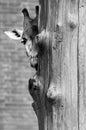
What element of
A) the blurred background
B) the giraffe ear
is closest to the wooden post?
the giraffe ear

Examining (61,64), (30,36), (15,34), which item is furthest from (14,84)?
(61,64)

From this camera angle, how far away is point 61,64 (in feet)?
6.65

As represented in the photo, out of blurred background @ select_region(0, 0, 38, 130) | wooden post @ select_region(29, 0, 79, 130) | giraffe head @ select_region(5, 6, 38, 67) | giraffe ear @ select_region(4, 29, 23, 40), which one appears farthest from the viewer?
blurred background @ select_region(0, 0, 38, 130)

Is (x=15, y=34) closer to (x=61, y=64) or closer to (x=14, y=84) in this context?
(x=61, y=64)

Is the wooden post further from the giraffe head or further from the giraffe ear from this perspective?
the giraffe ear

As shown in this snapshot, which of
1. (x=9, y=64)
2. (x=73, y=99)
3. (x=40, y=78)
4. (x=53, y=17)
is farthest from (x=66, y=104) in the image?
(x=9, y=64)

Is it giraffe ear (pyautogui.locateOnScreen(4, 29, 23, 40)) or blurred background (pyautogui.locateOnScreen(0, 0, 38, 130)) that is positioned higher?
giraffe ear (pyautogui.locateOnScreen(4, 29, 23, 40))

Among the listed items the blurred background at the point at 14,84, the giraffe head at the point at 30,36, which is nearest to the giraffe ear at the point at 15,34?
the giraffe head at the point at 30,36

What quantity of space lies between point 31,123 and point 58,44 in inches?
222

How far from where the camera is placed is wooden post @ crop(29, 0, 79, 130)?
201 centimetres

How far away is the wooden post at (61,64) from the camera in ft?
6.59

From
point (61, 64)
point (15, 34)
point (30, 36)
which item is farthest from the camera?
point (15, 34)

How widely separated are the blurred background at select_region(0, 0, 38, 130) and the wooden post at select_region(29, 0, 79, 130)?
549 cm

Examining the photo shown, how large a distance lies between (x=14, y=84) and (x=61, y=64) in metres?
5.57
